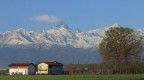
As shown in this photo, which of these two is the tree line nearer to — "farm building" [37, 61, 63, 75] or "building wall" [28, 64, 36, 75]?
"farm building" [37, 61, 63, 75]

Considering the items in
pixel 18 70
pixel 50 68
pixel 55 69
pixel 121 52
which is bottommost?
pixel 18 70

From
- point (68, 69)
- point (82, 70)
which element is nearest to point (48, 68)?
point (68, 69)

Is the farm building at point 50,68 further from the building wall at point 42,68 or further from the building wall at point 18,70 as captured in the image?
the building wall at point 18,70

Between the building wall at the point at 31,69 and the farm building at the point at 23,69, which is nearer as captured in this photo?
the farm building at the point at 23,69

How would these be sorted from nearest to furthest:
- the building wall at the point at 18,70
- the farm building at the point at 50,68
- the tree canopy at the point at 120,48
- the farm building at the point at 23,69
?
the tree canopy at the point at 120,48, the building wall at the point at 18,70, the farm building at the point at 23,69, the farm building at the point at 50,68

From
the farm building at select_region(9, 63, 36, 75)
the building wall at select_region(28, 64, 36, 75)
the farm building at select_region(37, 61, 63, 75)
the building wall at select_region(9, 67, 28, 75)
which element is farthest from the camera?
the farm building at select_region(37, 61, 63, 75)

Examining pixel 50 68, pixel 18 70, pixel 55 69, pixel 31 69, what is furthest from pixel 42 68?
pixel 18 70

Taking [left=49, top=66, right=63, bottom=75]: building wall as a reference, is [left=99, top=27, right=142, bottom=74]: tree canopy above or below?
above

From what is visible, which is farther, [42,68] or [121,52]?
[42,68]

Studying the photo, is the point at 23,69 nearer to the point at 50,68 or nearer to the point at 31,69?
the point at 31,69

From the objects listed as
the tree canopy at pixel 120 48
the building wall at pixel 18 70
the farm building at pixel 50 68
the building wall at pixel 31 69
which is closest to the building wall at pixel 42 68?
the farm building at pixel 50 68

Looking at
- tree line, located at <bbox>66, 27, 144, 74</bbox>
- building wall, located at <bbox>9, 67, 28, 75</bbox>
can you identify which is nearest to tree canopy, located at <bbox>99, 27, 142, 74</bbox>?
tree line, located at <bbox>66, 27, 144, 74</bbox>

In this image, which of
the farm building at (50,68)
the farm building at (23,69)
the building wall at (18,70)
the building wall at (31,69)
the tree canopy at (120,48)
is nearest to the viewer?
the tree canopy at (120,48)

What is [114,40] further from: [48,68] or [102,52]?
[48,68]
